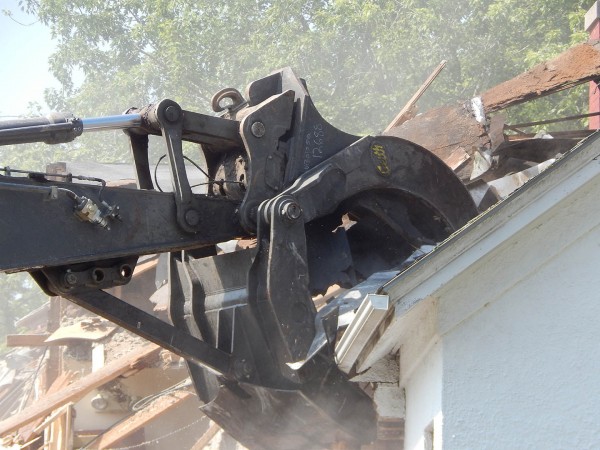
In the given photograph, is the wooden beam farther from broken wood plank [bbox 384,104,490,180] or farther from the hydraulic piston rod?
the hydraulic piston rod

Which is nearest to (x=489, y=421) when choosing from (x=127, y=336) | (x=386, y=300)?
(x=386, y=300)

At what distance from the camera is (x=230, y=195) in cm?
537

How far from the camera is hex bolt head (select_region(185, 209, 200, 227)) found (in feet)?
16.1

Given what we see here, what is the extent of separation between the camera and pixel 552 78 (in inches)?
361

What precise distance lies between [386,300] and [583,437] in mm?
1113

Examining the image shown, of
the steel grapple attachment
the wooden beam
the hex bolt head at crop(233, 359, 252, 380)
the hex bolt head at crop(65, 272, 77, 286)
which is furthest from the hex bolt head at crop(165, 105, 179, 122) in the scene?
the wooden beam

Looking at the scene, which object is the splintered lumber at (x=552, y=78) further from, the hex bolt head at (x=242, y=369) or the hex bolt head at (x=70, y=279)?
the hex bolt head at (x=70, y=279)

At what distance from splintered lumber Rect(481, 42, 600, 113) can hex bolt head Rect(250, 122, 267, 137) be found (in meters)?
4.54

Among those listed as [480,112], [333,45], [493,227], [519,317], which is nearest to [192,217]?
[493,227]

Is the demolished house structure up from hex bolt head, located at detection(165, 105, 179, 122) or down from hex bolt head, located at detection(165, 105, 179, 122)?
down

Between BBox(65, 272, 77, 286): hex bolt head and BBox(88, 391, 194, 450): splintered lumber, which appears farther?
BBox(88, 391, 194, 450): splintered lumber

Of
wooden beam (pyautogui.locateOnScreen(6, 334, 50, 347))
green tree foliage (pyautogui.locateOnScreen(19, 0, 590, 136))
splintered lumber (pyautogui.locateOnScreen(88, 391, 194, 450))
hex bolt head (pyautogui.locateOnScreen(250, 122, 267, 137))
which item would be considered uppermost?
green tree foliage (pyautogui.locateOnScreen(19, 0, 590, 136))

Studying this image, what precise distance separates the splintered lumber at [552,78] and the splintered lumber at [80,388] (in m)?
4.98

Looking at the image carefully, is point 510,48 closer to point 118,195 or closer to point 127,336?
point 127,336
